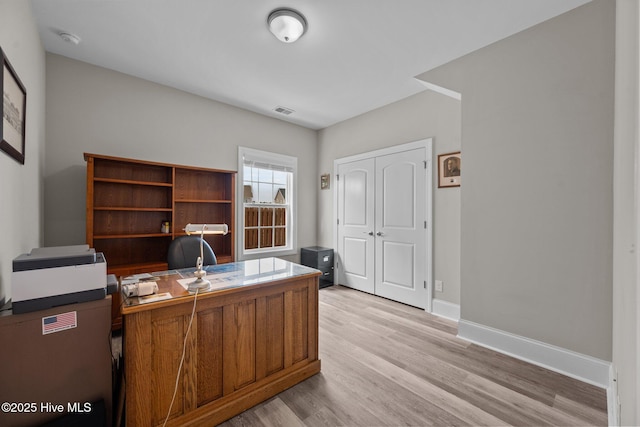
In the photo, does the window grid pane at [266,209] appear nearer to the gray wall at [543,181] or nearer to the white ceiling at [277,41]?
the white ceiling at [277,41]

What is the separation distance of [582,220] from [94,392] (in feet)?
11.2

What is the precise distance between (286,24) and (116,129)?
7.58 feet

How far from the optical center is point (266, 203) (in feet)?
14.3

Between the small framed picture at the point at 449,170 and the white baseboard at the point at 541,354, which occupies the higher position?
the small framed picture at the point at 449,170

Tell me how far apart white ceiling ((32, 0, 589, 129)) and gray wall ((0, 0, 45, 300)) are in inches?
→ 13.8

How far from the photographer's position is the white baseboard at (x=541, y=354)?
196 centimetres

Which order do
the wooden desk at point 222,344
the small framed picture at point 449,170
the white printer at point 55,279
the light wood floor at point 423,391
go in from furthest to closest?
the small framed picture at point 449,170 → the light wood floor at point 423,391 → the wooden desk at point 222,344 → the white printer at point 55,279

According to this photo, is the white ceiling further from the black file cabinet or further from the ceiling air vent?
the black file cabinet

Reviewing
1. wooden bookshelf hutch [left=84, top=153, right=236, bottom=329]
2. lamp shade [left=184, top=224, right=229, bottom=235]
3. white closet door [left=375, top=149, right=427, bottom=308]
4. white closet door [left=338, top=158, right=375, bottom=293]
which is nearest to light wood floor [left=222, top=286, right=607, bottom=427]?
white closet door [left=375, top=149, right=427, bottom=308]

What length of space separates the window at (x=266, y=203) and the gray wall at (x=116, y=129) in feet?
0.91

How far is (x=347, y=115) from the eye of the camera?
429cm

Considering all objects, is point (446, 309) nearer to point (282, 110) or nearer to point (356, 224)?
point (356, 224)

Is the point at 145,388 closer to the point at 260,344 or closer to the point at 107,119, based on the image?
the point at 260,344

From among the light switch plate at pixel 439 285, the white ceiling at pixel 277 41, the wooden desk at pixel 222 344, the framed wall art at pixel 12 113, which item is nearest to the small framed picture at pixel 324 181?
the white ceiling at pixel 277 41
